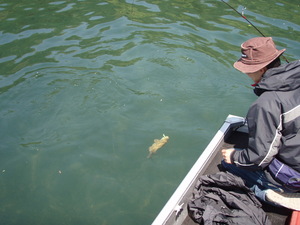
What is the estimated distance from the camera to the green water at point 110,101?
14.4ft

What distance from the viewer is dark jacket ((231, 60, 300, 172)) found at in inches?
100

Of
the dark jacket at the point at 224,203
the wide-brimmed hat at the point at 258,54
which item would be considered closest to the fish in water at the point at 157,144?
the dark jacket at the point at 224,203

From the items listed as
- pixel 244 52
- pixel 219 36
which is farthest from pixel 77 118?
pixel 219 36

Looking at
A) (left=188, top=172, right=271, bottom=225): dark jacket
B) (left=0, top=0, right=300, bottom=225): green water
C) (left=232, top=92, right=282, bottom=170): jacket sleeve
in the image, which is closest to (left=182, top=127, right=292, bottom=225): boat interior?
(left=188, top=172, right=271, bottom=225): dark jacket

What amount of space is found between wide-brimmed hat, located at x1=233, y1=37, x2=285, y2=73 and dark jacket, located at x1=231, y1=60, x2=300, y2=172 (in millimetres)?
153

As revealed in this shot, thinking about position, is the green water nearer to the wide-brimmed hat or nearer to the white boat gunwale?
the white boat gunwale

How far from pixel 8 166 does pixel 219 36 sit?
7.19m

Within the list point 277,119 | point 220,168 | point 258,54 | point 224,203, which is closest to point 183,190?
point 224,203

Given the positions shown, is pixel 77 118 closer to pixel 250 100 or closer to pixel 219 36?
pixel 250 100

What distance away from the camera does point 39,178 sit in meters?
4.62

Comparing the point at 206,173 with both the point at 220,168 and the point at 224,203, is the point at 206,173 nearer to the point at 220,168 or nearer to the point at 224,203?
the point at 220,168

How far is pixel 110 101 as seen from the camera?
6094 millimetres

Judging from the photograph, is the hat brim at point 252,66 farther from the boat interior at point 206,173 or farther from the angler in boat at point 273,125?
the boat interior at point 206,173

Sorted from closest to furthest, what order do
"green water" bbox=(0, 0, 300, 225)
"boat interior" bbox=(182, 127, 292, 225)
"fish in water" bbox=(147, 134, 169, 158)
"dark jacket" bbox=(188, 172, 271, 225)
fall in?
1. "dark jacket" bbox=(188, 172, 271, 225)
2. "boat interior" bbox=(182, 127, 292, 225)
3. "green water" bbox=(0, 0, 300, 225)
4. "fish in water" bbox=(147, 134, 169, 158)
